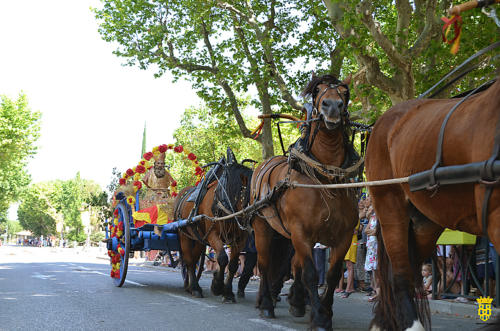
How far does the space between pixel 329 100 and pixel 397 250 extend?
1902 millimetres

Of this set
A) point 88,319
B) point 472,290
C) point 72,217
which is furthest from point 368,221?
point 72,217

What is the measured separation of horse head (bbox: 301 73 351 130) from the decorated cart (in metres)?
5.00

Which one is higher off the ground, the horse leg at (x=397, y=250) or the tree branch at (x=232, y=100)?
the tree branch at (x=232, y=100)

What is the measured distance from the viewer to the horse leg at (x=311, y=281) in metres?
4.94

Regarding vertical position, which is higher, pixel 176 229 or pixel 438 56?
pixel 438 56

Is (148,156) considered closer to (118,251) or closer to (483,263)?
(118,251)

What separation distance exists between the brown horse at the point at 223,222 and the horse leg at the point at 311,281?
7.81ft

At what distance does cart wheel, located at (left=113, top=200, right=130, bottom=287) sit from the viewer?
31.5ft

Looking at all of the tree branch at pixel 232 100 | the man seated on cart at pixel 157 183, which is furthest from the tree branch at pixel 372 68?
the tree branch at pixel 232 100

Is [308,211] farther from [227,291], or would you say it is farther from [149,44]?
[149,44]

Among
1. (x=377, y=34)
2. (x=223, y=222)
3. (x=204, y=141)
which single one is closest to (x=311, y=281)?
(x=223, y=222)

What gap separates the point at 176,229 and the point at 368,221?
356 cm

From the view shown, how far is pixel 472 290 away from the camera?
8391 mm

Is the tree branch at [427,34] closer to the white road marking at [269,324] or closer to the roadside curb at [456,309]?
the roadside curb at [456,309]
